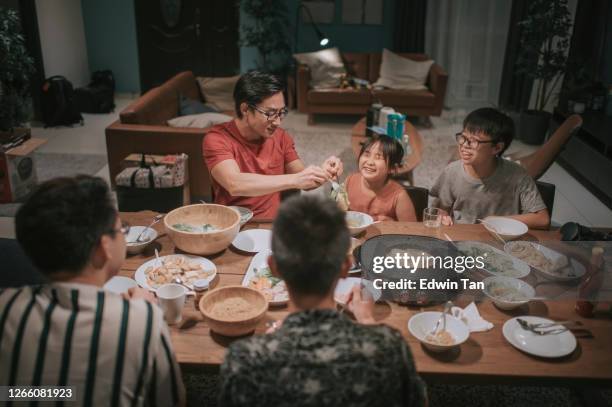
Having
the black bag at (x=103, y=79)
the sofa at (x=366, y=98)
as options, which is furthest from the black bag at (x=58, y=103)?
the sofa at (x=366, y=98)

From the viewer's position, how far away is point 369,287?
1725 millimetres

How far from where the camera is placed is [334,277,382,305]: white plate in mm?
1639

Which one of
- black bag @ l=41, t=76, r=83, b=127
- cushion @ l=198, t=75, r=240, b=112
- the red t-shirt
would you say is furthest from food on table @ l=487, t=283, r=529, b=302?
black bag @ l=41, t=76, r=83, b=127

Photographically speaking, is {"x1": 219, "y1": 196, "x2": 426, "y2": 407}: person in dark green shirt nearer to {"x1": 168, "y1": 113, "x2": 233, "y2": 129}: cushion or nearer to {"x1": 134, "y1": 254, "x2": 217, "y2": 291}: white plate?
{"x1": 134, "y1": 254, "x2": 217, "y2": 291}: white plate

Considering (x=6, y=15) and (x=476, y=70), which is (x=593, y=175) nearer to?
(x=476, y=70)

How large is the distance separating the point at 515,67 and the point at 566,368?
6.04m

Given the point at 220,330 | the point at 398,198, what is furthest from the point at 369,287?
the point at 398,198

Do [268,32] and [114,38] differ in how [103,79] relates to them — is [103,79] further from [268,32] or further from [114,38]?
[268,32]

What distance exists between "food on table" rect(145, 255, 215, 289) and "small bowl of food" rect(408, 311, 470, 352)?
0.66m

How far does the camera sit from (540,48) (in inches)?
227

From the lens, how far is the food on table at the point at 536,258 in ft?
6.06

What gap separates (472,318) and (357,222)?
678 millimetres

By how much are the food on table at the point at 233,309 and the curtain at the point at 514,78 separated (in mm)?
5688

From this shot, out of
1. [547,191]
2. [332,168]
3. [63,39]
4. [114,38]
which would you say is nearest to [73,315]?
[332,168]
